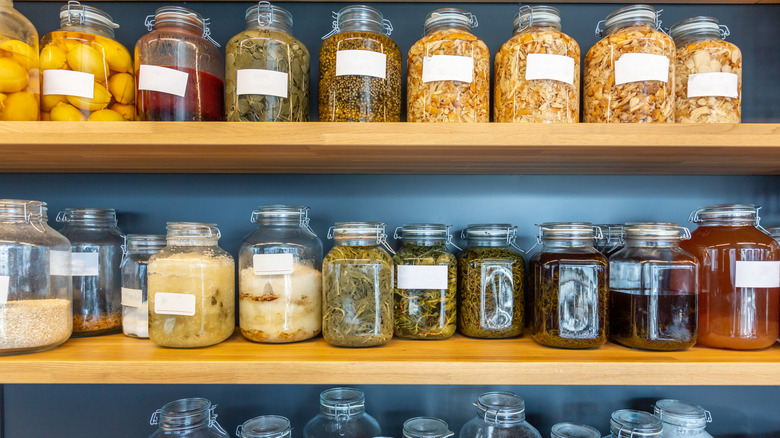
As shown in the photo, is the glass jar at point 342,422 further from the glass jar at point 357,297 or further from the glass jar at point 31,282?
the glass jar at point 31,282

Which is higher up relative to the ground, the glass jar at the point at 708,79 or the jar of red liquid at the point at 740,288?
the glass jar at the point at 708,79

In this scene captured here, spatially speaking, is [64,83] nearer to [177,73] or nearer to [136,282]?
[177,73]

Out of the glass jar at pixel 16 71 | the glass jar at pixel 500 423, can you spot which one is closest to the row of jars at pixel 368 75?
the glass jar at pixel 16 71

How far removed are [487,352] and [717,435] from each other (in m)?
0.73

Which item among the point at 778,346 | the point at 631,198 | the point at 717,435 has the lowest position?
the point at 717,435

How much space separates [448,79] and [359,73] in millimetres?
158

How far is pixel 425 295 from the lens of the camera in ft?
2.69

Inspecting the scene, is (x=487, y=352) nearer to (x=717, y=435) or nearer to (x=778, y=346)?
(x=778, y=346)

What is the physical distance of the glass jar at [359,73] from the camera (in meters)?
0.77

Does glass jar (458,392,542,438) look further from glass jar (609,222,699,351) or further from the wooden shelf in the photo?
the wooden shelf

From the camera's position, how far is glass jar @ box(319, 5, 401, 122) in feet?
2.52

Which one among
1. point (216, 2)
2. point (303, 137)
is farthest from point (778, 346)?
point (216, 2)

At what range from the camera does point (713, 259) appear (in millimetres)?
806

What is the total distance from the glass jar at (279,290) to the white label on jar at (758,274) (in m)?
0.77
